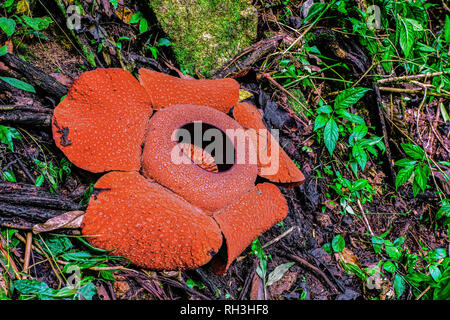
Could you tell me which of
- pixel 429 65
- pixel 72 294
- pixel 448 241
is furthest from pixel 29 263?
pixel 429 65

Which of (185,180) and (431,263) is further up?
(185,180)

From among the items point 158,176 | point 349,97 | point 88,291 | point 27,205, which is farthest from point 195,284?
point 349,97

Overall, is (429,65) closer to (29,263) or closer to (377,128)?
(377,128)

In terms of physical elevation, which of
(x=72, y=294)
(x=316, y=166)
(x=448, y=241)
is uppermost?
(x=72, y=294)

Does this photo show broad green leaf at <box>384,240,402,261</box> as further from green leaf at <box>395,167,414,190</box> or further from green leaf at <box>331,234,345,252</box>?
green leaf at <box>395,167,414,190</box>

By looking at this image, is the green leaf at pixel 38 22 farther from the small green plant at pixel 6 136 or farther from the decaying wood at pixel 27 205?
the decaying wood at pixel 27 205

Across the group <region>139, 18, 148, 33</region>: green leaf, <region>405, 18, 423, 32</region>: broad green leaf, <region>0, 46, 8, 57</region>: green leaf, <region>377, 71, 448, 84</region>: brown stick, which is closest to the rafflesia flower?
<region>0, 46, 8, 57</region>: green leaf

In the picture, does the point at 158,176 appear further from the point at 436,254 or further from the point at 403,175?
the point at 436,254
